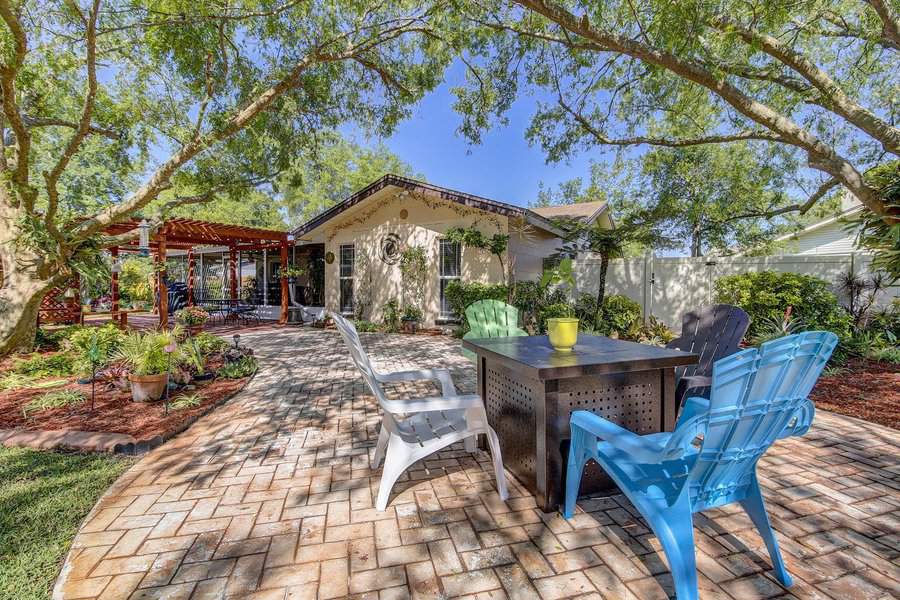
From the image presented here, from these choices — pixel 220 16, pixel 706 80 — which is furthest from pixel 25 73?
pixel 706 80


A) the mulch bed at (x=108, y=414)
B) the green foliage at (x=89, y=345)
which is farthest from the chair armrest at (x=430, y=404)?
the green foliage at (x=89, y=345)

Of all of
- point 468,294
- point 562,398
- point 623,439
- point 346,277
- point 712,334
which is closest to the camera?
point 623,439

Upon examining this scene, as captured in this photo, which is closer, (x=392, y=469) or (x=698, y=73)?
(x=392, y=469)

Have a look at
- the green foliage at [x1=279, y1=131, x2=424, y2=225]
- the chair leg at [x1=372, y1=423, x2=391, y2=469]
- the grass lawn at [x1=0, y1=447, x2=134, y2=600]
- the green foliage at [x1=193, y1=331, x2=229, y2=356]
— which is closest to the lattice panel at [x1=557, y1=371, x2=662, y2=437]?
the chair leg at [x1=372, y1=423, x2=391, y2=469]

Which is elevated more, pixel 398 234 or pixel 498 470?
pixel 398 234

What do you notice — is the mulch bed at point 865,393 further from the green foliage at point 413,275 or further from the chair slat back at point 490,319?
the green foliage at point 413,275

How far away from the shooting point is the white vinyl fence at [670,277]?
771 cm

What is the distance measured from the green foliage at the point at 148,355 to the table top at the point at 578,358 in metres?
3.28

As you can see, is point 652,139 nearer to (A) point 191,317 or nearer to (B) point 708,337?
(B) point 708,337

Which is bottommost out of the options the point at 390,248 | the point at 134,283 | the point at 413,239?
the point at 134,283

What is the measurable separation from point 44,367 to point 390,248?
6621mm

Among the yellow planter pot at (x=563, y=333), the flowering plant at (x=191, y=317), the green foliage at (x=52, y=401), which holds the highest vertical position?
the yellow planter pot at (x=563, y=333)

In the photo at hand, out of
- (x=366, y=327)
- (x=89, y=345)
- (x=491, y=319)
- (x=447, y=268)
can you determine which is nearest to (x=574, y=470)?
(x=491, y=319)

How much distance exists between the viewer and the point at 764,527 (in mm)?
1656
